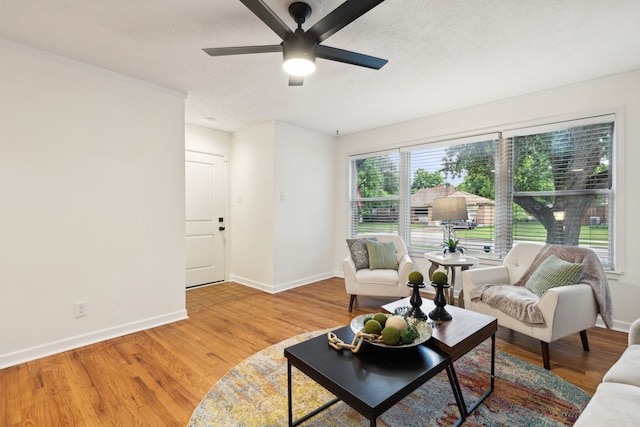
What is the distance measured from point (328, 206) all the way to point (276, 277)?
1559 mm

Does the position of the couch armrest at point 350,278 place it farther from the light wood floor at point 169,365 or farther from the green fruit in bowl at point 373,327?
the green fruit in bowl at point 373,327

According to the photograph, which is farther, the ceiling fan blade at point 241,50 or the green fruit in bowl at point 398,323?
the ceiling fan blade at point 241,50

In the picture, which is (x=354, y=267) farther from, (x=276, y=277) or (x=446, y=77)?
(x=446, y=77)

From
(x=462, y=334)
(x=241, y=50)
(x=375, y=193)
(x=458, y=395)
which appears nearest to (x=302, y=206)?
(x=375, y=193)

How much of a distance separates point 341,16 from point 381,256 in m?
2.76

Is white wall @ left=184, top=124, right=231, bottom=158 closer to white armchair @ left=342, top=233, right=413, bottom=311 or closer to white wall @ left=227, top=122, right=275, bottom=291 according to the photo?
white wall @ left=227, top=122, right=275, bottom=291

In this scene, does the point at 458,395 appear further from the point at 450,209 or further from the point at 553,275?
the point at 450,209

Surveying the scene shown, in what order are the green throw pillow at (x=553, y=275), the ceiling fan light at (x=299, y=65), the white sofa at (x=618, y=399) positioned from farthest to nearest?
the green throw pillow at (x=553, y=275) < the ceiling fan light at (x=299, y=65) < the white sofa at (x=618, y=399)

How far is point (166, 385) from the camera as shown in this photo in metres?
2.09

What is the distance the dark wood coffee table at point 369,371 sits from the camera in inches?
49.8

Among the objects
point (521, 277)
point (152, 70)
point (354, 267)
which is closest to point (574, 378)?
point (521, 277)

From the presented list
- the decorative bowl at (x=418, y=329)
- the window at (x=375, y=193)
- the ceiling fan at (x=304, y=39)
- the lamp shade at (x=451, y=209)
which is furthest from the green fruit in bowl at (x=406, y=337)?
the window at (x=375, y=193)

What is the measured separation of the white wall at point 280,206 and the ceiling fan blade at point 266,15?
260 cm

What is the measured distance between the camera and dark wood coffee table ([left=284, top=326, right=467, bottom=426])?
1.26 meters
